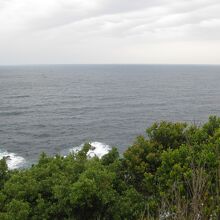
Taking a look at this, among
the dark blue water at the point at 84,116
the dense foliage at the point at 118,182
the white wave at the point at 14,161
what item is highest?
the dense foliage at the point at 118,182

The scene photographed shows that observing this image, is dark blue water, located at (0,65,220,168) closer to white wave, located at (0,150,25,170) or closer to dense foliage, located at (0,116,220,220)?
white wave, located at (0,150,25,170)

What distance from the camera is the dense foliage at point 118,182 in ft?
53.1

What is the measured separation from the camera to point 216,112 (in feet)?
292

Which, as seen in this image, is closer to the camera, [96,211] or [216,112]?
[96,211]

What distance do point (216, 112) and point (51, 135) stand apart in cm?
4410

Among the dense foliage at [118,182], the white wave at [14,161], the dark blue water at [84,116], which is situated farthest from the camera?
the dark blue water at [84,116]

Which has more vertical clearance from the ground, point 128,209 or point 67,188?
point 67,188

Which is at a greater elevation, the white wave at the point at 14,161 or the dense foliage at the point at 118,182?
the dense foliage at the point at 118,182

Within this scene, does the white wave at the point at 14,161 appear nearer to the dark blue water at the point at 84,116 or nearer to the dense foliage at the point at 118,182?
the dark blue water at the point at 84,116

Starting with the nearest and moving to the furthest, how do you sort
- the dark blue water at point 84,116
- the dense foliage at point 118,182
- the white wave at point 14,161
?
1. the dense foliage at point 118,182
2. the white wave at point 14,161
3. the dark blue water at point 84,116

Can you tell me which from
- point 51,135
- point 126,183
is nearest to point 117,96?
point 51,135

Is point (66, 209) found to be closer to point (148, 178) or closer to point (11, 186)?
point (11, 186)

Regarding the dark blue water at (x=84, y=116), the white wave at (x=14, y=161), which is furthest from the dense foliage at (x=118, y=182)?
the dark blue water at (x=84, y=116)

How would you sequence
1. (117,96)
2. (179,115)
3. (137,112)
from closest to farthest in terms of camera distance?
(179,115), (137,112), (117,96)
